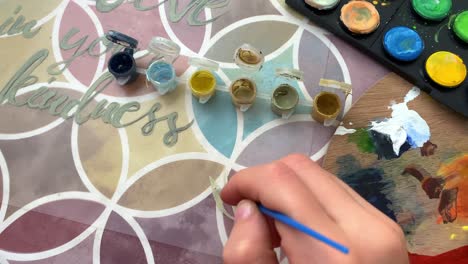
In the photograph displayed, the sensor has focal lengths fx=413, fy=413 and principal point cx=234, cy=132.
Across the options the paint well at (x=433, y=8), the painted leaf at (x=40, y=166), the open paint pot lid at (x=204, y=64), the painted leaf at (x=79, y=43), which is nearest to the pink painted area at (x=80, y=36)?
the painted leaf at (x=79, y=43)

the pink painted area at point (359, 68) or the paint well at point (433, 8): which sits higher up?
the paint well at point (433, 8)

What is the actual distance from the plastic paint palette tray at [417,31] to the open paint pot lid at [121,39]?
44cm

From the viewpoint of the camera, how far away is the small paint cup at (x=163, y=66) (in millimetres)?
1007

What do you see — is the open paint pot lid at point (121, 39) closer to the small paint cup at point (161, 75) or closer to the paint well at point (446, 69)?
the small paint cup at point (161, 75)

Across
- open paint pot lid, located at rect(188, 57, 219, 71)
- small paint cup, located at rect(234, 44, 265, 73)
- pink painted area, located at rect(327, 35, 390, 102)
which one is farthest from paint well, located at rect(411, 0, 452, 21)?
open paint pot lid, located at rect(188, 57, 219, 71)

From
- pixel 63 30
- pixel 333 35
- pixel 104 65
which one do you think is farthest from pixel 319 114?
pixel 63 30

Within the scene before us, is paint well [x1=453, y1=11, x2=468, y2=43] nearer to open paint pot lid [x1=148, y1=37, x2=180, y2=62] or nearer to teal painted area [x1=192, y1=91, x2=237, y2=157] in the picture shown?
teal painted area [x1=192, y1=91, x2=237, y2=157]

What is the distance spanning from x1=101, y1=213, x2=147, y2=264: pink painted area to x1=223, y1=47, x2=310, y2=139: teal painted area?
0.34 meters

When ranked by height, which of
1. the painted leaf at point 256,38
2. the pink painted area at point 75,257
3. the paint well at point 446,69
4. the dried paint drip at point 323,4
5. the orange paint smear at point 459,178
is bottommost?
the pink painted area at point 75,257

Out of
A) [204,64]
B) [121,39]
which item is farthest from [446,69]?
[121,39]

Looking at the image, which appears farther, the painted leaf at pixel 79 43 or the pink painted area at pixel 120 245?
the painted leaf at pixel 79 43

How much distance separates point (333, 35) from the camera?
3.50 ft

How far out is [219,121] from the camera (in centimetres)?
100

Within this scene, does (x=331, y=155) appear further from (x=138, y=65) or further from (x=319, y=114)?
(x=138, y=65)
